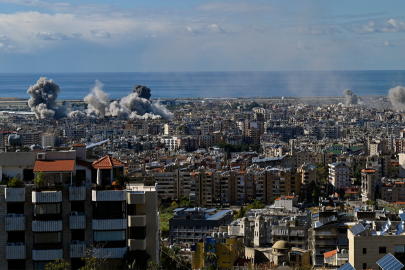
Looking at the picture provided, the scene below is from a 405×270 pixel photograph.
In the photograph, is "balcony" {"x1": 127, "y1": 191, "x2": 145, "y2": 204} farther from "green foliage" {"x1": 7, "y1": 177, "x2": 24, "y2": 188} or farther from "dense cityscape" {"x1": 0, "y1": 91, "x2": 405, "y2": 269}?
"green foliage" {"x1": 7, "y1": 177, "x2": 24, "y2": 188}

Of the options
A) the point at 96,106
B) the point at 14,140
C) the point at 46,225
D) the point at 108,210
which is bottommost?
the point at 46,225

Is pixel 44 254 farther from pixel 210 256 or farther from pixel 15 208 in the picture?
pixel 210 256

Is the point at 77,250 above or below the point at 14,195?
below

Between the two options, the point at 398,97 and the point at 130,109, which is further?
the point at 398,97

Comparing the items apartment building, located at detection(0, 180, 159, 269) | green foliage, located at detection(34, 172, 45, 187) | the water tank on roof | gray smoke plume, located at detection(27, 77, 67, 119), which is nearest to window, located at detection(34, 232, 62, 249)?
apartment building, located at detection(0, 180, 159, 269)

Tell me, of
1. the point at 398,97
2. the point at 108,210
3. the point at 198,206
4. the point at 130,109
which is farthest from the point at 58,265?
the point at 398,97

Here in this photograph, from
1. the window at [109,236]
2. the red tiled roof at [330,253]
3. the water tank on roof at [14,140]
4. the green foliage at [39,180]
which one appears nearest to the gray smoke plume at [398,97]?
the red tiled roof at [330,253]

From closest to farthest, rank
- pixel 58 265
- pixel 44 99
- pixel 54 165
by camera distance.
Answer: pixel 58 265 < pixel 54 165 < pixel 44 99
